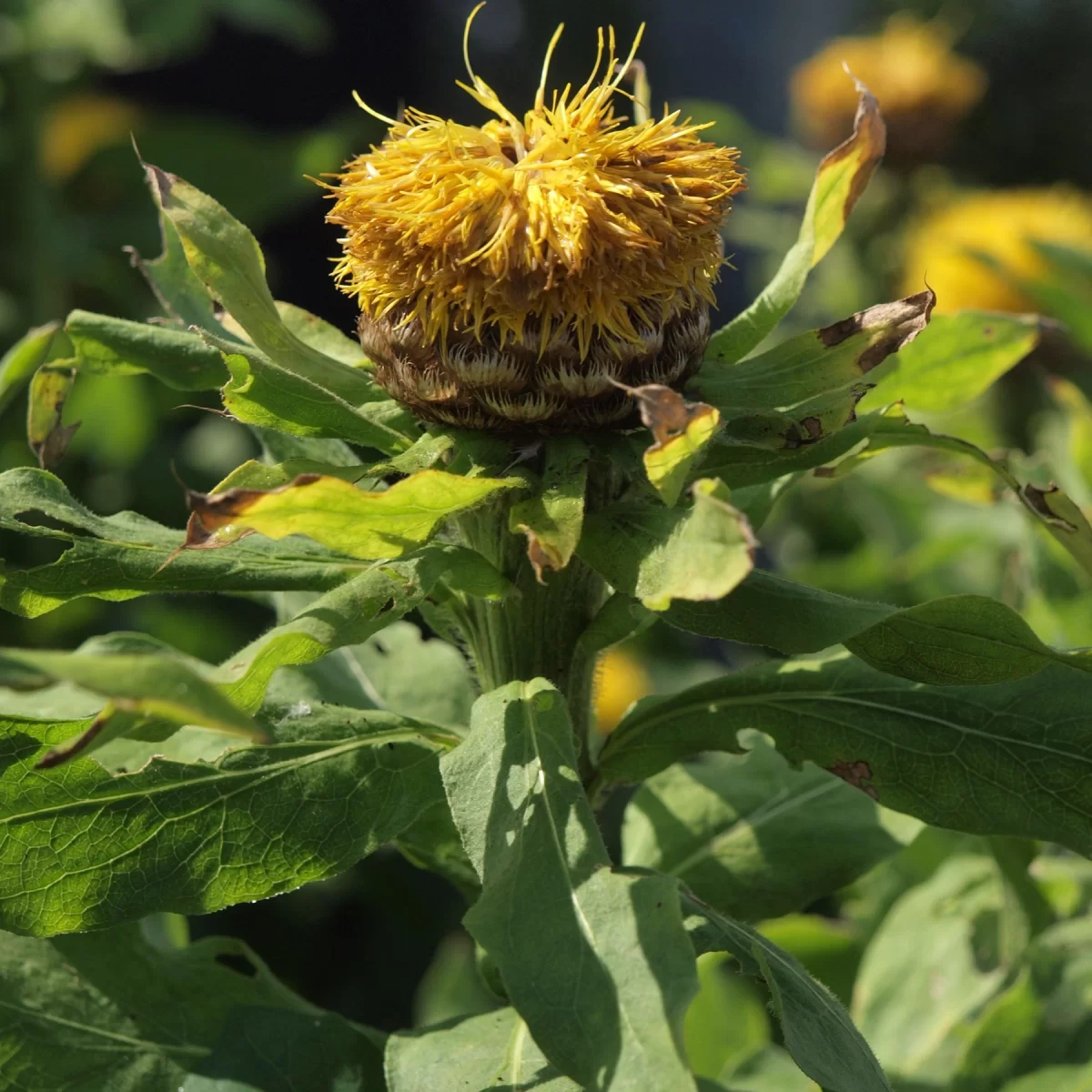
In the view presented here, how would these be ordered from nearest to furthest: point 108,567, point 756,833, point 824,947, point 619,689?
1. point 108,567
2. point 756,833
3. point 824,947
4. point 619,689

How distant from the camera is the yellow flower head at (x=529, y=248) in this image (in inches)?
37.8

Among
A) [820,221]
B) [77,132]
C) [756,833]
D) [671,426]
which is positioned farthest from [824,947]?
[77,132]

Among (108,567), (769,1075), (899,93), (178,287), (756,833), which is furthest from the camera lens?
(899,93)

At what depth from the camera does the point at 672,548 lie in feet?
2.94

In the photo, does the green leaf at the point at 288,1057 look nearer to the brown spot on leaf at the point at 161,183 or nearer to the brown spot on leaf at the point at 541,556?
the brown spot on leaf at the point at 541,556

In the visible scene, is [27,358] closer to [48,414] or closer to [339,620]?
[48,414]

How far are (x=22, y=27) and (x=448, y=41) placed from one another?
456cm

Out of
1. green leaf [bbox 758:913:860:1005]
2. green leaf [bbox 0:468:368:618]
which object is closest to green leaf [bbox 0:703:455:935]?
green leaf [bbox 0:468:368:618]

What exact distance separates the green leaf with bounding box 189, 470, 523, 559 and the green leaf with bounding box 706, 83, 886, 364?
28cm

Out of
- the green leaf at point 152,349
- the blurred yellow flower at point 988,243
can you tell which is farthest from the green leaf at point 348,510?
the blurred yellow flower at point 988,243

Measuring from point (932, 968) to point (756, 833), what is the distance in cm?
49

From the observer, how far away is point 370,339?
3.46ft

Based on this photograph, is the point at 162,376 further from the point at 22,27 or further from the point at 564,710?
the point at 22,27

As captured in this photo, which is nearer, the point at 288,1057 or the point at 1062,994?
the point at 288,1057
